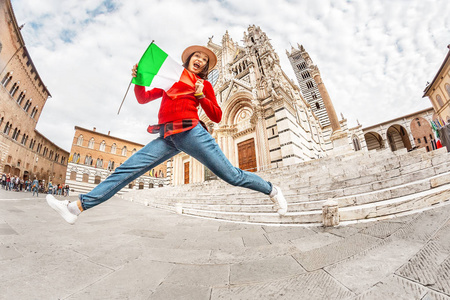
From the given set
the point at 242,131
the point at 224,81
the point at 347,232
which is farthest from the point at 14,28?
the point at 347,232

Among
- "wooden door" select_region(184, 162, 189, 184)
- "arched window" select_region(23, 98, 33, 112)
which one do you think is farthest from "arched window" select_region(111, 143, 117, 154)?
"wooden door" select_region(184, 162, 189, 184)

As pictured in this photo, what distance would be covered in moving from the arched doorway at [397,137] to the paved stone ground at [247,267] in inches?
1413

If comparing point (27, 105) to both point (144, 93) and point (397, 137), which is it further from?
point (397, 137)

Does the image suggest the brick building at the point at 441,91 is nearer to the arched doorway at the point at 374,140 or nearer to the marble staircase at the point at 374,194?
the arched doorway at the point at 374,140

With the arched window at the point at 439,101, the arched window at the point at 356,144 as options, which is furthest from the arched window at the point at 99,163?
the arched window at the point at 439,101

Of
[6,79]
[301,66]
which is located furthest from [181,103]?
[301,66]

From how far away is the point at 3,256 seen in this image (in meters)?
1.37

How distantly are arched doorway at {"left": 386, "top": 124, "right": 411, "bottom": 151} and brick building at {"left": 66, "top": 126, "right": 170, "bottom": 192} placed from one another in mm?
36775

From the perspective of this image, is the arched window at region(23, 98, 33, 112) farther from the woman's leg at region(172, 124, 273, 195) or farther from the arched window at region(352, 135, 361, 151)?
the arched window at region(352, 135, 361, 151)

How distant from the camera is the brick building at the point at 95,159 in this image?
25.3 meters

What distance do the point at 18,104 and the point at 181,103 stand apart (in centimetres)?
2555

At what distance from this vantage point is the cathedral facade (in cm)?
1120

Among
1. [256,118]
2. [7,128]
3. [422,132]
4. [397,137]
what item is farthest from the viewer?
[397,137]

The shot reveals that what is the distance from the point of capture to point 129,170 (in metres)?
1.59
